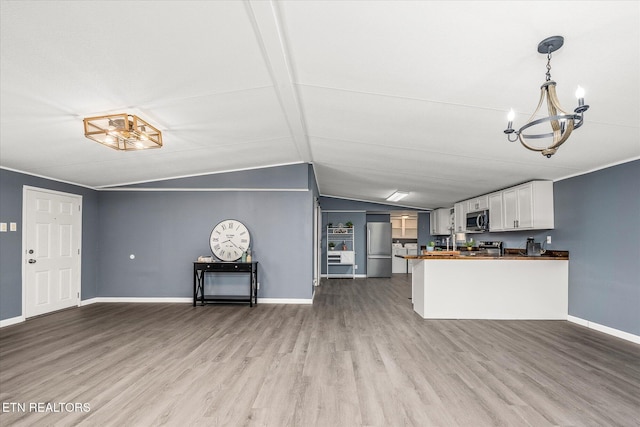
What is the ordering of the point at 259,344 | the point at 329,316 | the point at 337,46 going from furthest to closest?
the point at 329,316 < the point at 259,344 < the point at 337,46

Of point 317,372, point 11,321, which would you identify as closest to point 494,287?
point 317,372

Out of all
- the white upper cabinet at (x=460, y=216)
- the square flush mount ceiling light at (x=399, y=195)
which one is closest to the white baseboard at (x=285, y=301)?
the square flush mount ceiling light at (x=399, y=195)

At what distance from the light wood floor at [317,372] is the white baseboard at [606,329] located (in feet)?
0.41

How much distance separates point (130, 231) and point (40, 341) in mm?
2858

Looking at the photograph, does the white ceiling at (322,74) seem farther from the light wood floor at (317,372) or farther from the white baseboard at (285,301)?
the white baseboard at (285,301)

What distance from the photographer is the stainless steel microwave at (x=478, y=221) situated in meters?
6.92

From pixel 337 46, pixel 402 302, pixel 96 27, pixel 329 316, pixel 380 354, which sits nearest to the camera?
pixel 96 27

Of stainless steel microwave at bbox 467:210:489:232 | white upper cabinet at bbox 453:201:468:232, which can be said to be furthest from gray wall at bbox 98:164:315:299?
white upper cabinet at bbox 453:201:468:232

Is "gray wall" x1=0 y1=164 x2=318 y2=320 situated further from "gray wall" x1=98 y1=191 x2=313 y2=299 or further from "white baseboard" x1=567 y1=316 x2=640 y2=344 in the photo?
"white baseboard" x1=567 y1=316 x2=640 y2=344

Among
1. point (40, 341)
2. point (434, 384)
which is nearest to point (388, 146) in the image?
point (434, 384)

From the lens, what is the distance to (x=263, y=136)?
4.79 meters

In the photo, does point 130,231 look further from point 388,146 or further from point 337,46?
point 337,46

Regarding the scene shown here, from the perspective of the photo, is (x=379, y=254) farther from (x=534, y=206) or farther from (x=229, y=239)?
(x=534, y=206)

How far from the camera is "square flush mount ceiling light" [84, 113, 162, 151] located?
3.29m
